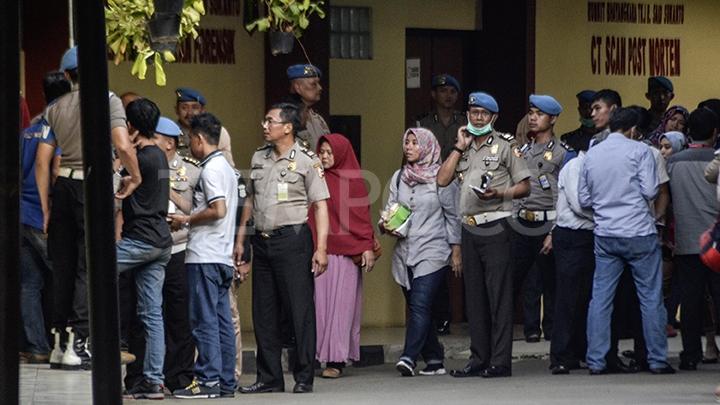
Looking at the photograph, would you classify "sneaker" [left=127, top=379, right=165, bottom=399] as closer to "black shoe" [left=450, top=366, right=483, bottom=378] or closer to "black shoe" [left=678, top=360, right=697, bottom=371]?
"black shoe" [left=450, top=366, right=483, bottom=378]

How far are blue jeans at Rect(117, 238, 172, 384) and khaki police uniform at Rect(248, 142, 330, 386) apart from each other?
42.2 inches

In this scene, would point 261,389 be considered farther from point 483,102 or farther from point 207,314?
point 483,102

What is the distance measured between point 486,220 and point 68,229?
3.59 m

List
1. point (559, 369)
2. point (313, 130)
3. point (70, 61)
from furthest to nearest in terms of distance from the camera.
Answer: point (313, 130), point (559, 369), point (70, 61)

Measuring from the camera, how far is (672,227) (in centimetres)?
1427

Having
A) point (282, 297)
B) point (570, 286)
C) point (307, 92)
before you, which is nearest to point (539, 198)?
point (570, 286)

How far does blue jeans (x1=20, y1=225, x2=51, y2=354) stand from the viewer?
12422mm

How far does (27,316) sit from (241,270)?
1.78 meters

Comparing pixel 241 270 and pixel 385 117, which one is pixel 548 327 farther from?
pixel 241 270

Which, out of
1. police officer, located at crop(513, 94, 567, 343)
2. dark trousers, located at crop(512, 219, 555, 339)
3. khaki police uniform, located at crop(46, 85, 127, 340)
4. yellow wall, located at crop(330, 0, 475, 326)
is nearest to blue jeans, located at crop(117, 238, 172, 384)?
khaki police uniform, located at crop(46, 85, 127, 340)

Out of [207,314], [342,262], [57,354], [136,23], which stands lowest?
[57,354]

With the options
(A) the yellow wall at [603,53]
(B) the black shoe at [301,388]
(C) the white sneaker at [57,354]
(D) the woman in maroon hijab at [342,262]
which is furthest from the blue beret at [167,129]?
(A) the yellow wall at [603,53]

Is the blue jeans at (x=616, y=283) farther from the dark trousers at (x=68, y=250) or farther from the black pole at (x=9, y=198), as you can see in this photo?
the black pole at (x=9, y=198)

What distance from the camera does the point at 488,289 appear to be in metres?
13.9
